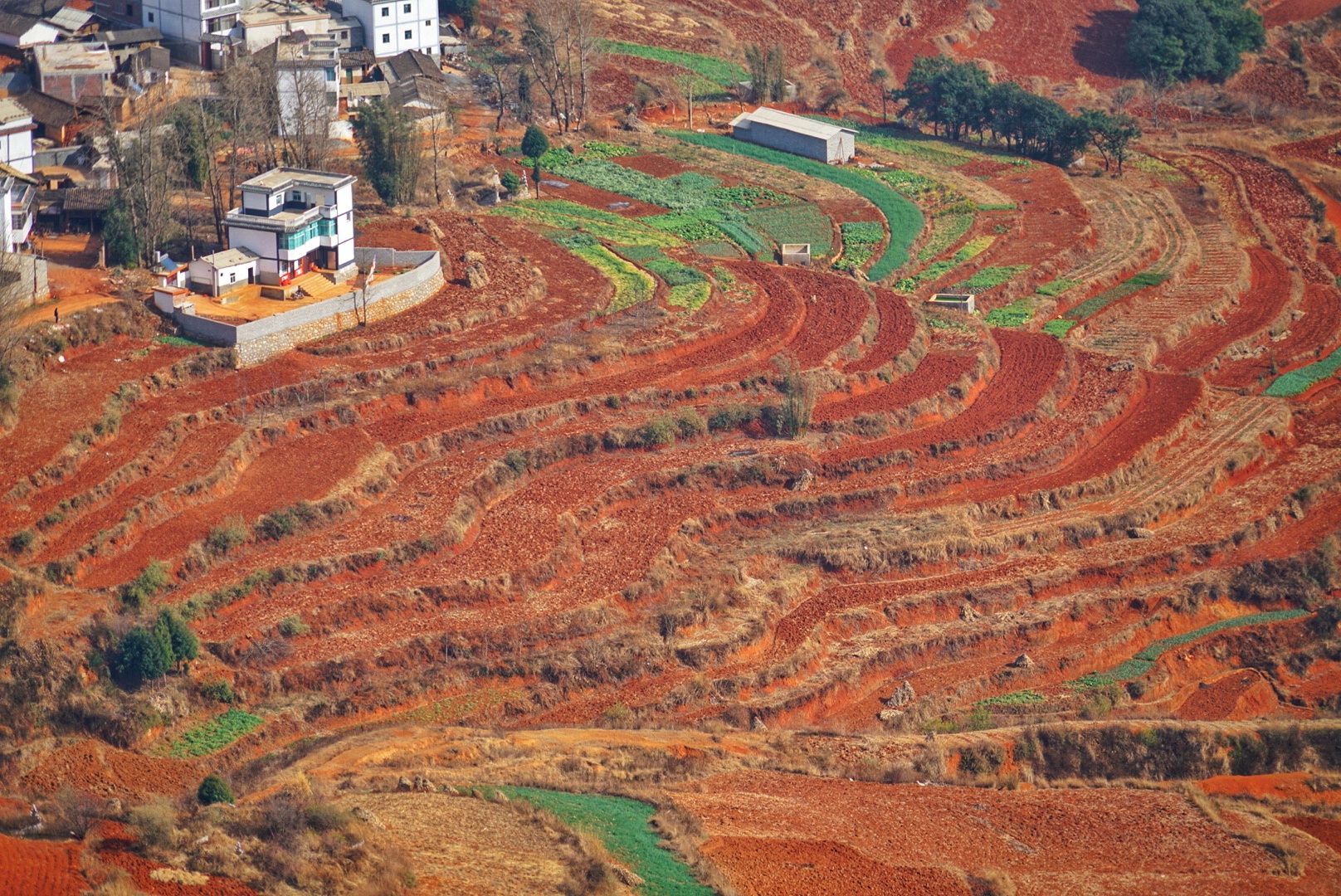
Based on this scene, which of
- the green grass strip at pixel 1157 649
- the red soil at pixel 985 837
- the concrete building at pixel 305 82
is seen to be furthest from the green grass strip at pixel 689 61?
the red soil at pixel 985 837

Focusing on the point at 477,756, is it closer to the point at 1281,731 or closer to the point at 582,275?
the point at 1281,731

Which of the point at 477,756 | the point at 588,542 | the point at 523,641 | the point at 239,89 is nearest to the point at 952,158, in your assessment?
the point at 239,89

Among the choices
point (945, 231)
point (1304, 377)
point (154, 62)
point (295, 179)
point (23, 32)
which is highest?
point (23, 32)

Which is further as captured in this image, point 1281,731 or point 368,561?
point 368,561

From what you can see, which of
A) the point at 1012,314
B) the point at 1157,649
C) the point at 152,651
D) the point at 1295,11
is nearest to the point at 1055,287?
the point at 1012,314

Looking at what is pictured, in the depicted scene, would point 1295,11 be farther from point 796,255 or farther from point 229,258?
point 229,258

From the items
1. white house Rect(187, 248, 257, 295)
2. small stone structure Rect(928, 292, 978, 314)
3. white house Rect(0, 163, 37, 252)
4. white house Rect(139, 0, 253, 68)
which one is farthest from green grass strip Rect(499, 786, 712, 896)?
white house Rect(139, 0, 253, 68)
